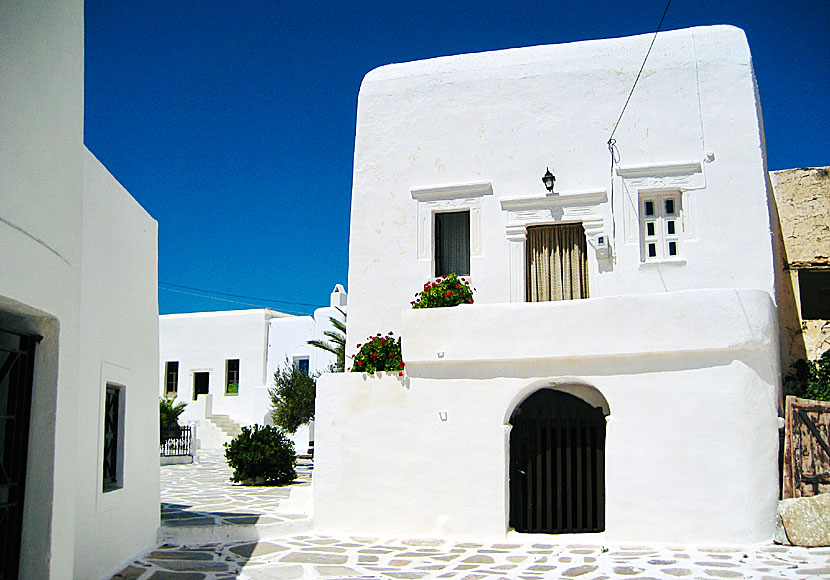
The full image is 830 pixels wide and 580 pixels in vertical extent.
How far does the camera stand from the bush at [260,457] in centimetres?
1770

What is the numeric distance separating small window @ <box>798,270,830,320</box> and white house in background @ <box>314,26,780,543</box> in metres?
4.85

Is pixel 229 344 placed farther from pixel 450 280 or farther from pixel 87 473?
pixel 87 473

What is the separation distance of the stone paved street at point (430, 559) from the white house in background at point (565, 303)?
0.57 m

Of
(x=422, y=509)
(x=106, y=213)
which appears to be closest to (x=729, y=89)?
(x=422, y=509)

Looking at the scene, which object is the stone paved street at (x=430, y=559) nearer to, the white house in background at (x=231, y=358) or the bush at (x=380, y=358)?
the bush at (x=380, y=358)

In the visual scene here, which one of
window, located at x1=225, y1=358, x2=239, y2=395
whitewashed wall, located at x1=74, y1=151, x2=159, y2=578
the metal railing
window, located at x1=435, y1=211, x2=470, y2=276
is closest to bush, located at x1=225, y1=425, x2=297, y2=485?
window, located at x1=435, y1=211, x2=470, y2=276

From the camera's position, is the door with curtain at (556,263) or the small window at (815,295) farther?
the small window at (815,295)

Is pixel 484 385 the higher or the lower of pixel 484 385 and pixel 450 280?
the lower

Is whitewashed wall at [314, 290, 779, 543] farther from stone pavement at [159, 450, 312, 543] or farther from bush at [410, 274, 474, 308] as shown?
stone pavement at [159, 450, 312, 543]

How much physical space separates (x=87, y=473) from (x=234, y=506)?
5.99 meters

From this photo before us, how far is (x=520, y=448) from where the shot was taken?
11.8m

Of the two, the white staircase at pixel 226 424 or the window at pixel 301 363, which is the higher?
the window at pixel 301 363

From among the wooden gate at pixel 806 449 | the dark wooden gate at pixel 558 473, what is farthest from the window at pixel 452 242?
the wooden gate at pixel 806 449

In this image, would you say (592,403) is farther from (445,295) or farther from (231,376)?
(231,376)
